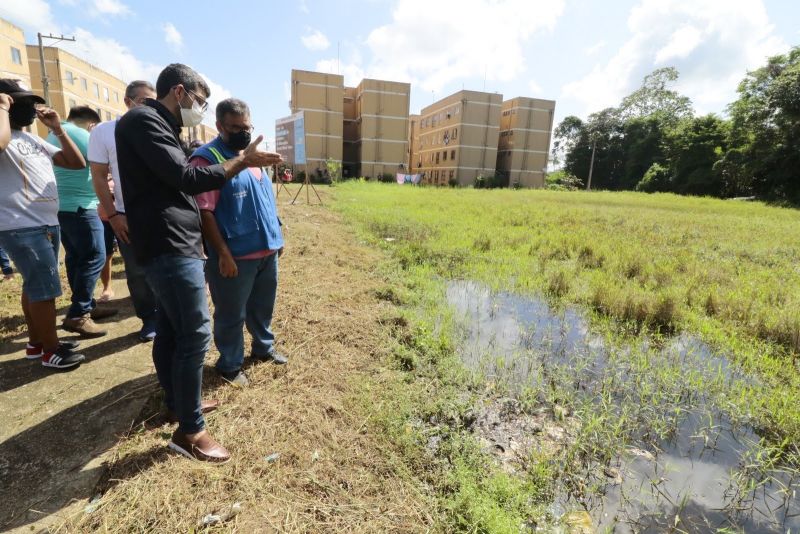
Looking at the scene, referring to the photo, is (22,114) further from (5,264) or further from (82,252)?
(5,264)

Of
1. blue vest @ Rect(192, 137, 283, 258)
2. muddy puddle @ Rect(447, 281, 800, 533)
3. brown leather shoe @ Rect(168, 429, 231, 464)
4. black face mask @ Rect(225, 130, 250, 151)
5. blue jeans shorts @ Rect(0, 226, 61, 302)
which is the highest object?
black face mask @ Rect(225, 130, 250, 151)

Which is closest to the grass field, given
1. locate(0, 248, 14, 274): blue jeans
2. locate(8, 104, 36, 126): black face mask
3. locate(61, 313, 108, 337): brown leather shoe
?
locate(61, 313, 108, 337): brown leather shoe

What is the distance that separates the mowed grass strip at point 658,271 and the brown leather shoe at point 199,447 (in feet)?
10.9

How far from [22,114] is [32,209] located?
61 cm

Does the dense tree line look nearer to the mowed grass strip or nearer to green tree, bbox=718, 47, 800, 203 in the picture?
green tree, bbox=718, 47, 800, 203

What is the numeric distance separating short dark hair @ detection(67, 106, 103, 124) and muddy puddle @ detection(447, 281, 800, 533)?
4028mm

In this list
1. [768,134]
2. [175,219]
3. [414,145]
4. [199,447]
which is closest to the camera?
[175,219]

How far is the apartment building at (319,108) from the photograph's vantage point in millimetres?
36188

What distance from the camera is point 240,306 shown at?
98.4 inches

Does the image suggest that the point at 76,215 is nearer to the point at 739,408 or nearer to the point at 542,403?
the point at 542,403

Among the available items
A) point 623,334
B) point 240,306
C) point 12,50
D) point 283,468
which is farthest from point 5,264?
point 12,50

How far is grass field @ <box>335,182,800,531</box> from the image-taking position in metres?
2.21

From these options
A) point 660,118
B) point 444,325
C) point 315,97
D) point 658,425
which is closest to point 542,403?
point 658,425

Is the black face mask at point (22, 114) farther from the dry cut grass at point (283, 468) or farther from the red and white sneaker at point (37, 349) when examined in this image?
the dry cut grass at point (283, 468)
